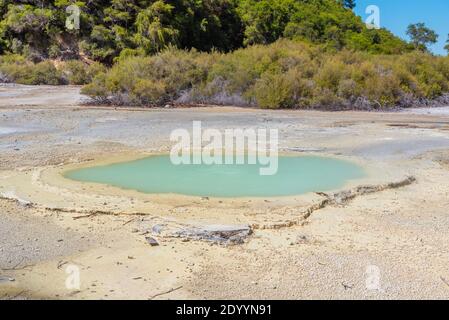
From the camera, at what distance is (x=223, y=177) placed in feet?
26.7

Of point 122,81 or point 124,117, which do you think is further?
point 122,81

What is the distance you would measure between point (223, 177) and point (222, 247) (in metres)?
2.99

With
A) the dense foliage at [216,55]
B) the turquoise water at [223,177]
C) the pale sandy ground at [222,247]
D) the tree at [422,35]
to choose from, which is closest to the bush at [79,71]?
the dense foliage at [216,55]

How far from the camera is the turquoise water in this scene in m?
7.40

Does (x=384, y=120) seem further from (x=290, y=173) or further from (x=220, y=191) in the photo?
(x=220, y=191)

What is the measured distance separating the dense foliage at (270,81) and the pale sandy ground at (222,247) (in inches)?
347

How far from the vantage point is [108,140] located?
36.7 feet

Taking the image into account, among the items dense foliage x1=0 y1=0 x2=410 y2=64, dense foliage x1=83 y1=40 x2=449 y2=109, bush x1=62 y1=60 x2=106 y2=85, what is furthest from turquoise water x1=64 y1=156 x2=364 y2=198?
dense foliage x1=0 y1=0 x2=410 y2=64

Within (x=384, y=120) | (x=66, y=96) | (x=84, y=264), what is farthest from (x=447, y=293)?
(x=66, y=96)

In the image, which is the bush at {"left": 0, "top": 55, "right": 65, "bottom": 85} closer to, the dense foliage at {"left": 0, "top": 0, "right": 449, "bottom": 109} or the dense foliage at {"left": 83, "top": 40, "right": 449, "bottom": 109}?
the dense foliage at {"left": 0, "top": 0, "right": 449, "bottom": 109}

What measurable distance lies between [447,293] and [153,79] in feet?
55.8

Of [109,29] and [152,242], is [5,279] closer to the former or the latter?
[152,242]

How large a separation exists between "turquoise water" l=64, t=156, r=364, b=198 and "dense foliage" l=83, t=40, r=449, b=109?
9.76 metres

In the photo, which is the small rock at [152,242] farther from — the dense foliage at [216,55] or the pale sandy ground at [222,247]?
the dense foliage at [216,55]
